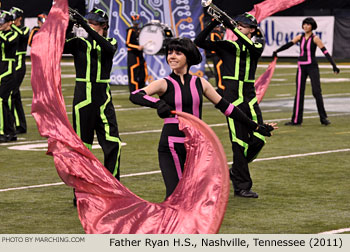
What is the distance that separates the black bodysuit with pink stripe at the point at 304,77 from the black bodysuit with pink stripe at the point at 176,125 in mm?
9953

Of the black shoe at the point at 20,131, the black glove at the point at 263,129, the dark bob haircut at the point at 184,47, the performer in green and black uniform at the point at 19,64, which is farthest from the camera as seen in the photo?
the black shoe at the point at 20,131

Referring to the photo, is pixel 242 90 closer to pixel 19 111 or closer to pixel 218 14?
pixel 218 14

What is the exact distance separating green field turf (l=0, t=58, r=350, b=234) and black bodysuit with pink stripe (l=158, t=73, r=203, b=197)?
38.3 inches

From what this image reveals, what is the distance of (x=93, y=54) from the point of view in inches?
384

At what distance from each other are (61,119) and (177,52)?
114 centimetres

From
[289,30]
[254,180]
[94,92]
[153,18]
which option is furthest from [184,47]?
[289,30]

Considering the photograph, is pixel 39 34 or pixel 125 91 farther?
pixel 125 91

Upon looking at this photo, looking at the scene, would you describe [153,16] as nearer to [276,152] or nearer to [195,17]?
[195,17]

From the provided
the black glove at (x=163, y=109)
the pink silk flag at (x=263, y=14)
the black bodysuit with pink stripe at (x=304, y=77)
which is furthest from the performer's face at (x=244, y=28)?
the black bodysuit with pink stripe at (x=304, y=77)

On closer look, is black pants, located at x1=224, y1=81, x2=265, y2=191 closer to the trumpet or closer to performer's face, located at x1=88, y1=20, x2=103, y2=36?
the trumpet

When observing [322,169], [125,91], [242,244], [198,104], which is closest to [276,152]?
[322,169]

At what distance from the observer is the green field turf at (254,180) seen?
898 cm

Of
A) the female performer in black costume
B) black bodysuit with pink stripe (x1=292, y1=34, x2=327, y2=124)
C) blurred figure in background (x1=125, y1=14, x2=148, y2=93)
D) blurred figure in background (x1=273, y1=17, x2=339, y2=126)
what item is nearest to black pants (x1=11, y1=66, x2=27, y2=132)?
blurred figure in background (x1=273, y1=17, x2=339, y2=126)

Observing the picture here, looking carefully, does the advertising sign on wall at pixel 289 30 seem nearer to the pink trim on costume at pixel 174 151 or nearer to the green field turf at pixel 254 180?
the green field turf at pixel 254 180
